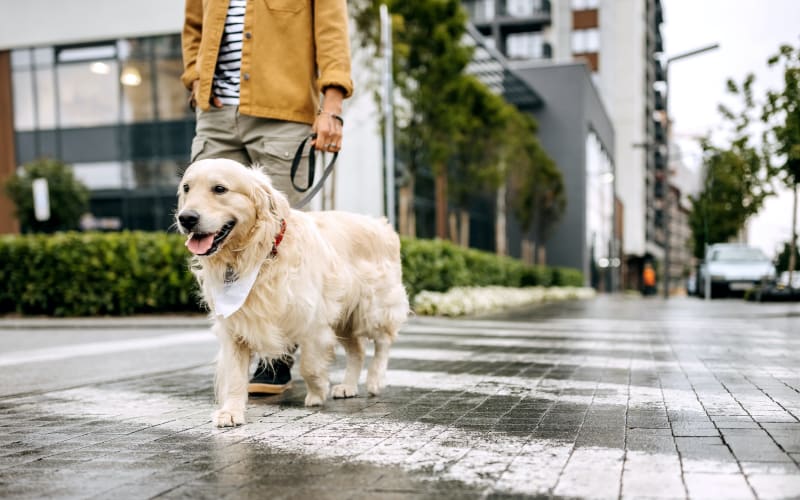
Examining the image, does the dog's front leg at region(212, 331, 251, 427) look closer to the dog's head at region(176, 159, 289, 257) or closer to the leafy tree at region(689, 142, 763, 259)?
the dog's head at region(176, 159, 289, 257)

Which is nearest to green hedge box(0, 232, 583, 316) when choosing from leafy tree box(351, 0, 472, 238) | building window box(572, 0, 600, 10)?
leafy tree box(351, 0, 472, 238)

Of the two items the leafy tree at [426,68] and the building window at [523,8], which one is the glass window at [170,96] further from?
the building window at [523,8]

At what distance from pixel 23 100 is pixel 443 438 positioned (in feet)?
88.7

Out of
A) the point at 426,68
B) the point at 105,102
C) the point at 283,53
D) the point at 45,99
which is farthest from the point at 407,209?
the point at 45,99

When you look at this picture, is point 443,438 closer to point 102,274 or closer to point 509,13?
point 102,274

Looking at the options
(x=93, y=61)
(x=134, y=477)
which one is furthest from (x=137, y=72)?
(x=134, y=477)

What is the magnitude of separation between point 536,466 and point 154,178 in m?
24.0

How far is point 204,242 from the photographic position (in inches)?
147

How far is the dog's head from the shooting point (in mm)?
3695

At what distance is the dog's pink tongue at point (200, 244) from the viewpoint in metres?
3.72

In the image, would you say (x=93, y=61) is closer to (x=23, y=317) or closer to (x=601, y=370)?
(x=23, y=317)

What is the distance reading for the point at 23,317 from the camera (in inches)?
540

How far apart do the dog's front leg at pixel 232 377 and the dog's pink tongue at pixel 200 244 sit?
0.49 meters

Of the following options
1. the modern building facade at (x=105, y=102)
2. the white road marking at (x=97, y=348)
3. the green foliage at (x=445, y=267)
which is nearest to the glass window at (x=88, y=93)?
the modern building facade at (x=105, y=102)
